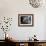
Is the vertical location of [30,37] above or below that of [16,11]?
below

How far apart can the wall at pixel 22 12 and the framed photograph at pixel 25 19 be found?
0.34 ft

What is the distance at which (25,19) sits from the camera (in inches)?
178

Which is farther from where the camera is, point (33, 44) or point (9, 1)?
point (9, 1)

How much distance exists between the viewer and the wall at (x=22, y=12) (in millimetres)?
4466

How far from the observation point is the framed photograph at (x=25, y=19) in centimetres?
450

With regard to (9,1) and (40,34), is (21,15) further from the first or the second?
(40,34)

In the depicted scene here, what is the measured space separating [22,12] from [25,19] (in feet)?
0.87

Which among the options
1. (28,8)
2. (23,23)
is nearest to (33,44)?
(23,23)

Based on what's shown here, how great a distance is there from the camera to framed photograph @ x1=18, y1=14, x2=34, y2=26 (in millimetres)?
4500

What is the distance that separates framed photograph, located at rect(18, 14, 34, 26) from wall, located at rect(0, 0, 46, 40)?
104 mm

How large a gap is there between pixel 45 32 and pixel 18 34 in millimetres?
931

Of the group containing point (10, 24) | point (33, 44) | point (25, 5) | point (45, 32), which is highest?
point (25, 5)

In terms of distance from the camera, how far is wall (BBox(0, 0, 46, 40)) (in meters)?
4.47

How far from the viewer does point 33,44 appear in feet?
12.6
